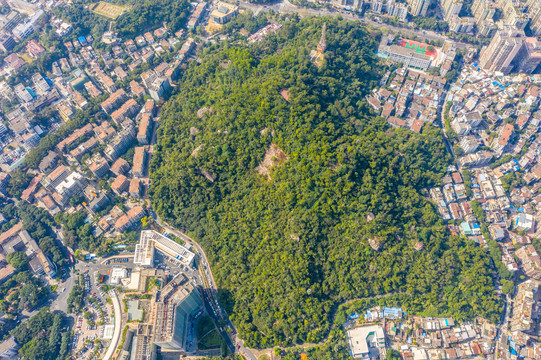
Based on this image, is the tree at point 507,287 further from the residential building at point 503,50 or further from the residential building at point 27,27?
the residential building at point 27,27

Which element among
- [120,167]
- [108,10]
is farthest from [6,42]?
[120,167]

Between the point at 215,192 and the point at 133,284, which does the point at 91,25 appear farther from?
the point at 133,284

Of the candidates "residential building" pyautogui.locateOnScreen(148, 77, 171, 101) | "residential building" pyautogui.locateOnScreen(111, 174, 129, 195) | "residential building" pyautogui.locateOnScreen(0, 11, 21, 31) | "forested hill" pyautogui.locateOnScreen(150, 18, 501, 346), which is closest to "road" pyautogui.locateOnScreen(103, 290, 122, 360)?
"forested hill" pyautogui.locateOnScreen(150, 18, 501, 346)

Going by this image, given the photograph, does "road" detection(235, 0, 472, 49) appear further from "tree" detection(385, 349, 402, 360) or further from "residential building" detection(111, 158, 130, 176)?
"tree" detection(385, 349, 402, 360)

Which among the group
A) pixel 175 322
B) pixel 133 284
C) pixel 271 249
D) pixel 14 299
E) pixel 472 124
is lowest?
pixel 14 299

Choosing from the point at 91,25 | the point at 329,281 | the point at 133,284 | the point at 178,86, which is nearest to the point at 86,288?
the point at 133,284

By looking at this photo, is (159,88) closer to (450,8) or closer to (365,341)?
(365,341)

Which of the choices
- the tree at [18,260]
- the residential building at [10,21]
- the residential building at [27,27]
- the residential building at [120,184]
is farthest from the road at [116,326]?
the residential building at [10,21]
